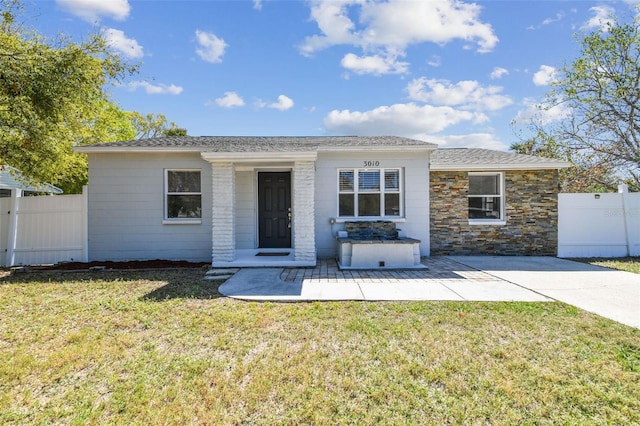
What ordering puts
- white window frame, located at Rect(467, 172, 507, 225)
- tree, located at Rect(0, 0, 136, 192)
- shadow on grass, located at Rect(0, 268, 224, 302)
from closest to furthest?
shadow on grass, located at Rect(0, 268, 224, 302) < tree, located at Rect(0, 0, 136, 192) < white window frame, located at Rect(467, 172, 507, 225)

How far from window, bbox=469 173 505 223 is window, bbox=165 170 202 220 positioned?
350 inches

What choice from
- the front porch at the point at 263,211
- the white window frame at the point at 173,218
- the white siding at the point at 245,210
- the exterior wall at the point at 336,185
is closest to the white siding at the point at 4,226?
the white window frame at the point at 173,218

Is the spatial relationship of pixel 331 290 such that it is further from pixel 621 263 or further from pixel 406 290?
pixel 621 263

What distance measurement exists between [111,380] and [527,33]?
14.8m

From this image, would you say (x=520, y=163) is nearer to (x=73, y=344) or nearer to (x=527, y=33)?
(x=527, y=33)

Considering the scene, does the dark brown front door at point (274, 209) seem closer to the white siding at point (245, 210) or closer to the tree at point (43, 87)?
the white siding at point (245, 210)

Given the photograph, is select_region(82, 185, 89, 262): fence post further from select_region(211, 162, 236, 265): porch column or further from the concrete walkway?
the concrete walkway

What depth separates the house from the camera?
9281 millimetres

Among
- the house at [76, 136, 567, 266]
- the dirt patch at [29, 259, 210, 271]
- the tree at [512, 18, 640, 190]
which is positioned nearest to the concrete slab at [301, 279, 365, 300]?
the house at [76, 136, 567, 266]

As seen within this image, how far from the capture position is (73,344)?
3.69 meters

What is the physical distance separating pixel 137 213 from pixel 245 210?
3.24 meters

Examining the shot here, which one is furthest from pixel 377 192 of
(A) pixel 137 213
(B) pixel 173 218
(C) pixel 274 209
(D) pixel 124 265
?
(D) pixel 124 265

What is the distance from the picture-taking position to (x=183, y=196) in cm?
947

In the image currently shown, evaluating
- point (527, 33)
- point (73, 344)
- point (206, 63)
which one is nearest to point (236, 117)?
point (206, 63)
